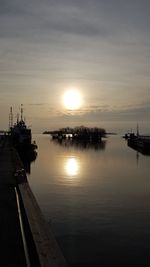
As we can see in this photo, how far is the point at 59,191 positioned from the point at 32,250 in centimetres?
1726

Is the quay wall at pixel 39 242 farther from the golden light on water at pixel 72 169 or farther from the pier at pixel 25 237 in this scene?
the golden light on water at pixel 72 169

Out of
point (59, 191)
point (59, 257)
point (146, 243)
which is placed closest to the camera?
point (59, 257)

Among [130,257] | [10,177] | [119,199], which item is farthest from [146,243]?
[10,177]

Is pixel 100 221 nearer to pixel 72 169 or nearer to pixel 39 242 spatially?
pixel 39 242

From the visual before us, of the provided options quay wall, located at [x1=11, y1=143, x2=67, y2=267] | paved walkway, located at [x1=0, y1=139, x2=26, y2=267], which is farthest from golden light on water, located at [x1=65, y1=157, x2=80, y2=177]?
quay wall, located at [x1=11, y1=143, x2=67, y2=267]

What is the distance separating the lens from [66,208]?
2080 cm

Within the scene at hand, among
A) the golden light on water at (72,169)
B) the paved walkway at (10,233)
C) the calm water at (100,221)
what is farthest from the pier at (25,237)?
the golden light on water at (72,169)

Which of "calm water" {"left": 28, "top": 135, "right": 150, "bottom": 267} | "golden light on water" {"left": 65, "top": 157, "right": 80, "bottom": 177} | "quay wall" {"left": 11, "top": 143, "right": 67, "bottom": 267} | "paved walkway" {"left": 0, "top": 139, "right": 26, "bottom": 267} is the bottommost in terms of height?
"golden light on water" {"left": 65, "top": 157, "right": 80, "bottom": 177}

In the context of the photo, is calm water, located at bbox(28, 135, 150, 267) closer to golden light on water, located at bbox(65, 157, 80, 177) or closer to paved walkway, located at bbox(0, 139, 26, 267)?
paved walkway, located at bbox(0, 139, 26, 267)

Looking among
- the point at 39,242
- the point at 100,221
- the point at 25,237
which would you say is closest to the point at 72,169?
the point at 100,221

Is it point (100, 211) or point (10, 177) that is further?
point (10, 177)

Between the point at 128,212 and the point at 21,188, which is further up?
the point at 21,188

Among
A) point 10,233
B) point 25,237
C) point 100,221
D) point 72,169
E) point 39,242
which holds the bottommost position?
point 72,169

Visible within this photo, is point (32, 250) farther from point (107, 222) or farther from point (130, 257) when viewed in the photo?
point (107, 222)
